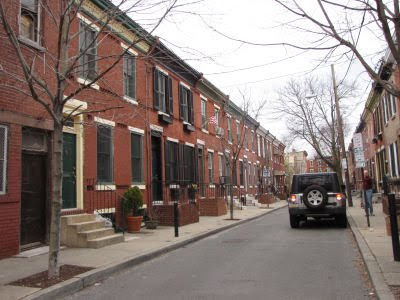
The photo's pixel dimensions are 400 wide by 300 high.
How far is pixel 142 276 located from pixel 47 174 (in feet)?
13.8

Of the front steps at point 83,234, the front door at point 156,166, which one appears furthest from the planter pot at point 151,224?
the front steps at point 83,234

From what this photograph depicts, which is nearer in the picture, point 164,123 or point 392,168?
point 164,123

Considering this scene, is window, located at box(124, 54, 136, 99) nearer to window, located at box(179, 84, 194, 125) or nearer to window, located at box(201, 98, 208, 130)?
window, located at box(179, 84, 194, 125)

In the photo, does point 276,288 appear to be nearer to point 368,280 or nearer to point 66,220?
point 368,280

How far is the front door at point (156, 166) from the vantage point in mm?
17922

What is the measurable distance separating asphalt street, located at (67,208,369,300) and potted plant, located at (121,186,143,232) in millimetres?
2597

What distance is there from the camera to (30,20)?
1087 centimetres

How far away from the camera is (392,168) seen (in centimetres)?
2517

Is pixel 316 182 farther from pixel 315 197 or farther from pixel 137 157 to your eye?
pixel 137 157

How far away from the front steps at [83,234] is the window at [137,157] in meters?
4.64

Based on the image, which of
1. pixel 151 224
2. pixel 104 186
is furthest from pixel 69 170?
pixel 151 224

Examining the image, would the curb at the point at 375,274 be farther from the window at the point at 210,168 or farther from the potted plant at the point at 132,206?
the window at the point at 210,168

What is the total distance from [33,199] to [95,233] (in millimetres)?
1665

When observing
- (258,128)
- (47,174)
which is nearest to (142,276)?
(47,174)
